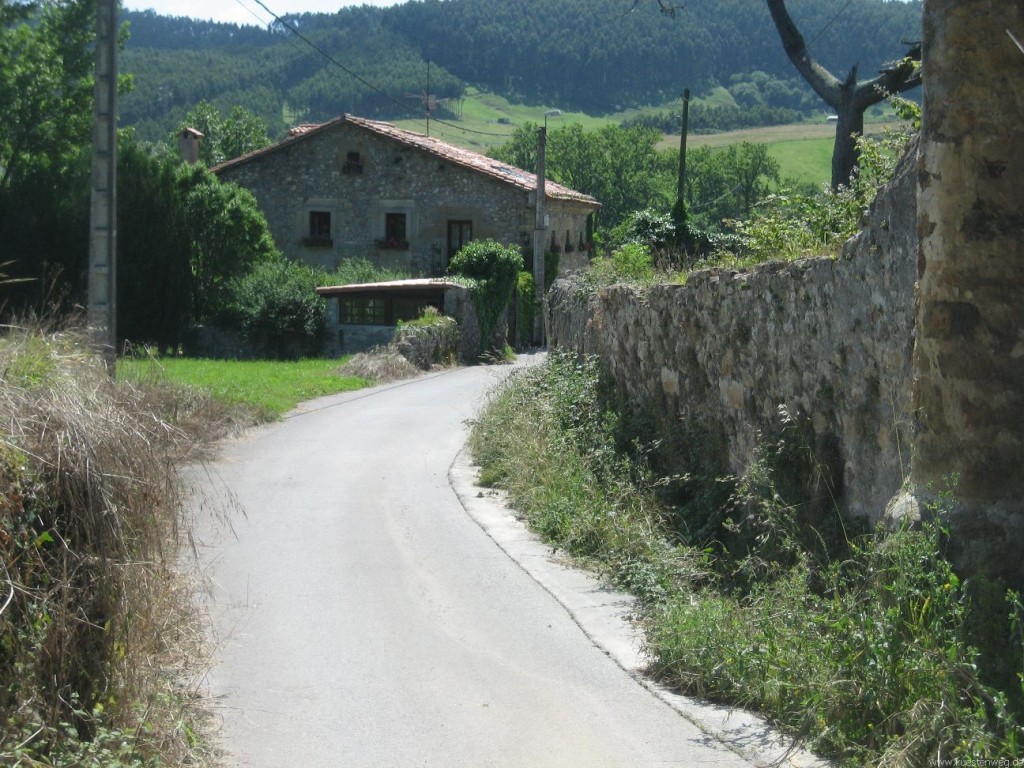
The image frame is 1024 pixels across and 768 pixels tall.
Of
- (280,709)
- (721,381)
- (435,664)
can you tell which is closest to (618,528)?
(721,381)

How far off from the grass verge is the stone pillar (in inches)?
13.5

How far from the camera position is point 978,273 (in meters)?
5.51

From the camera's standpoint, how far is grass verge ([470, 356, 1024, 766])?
15.5 feet

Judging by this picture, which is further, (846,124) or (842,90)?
(842,90)

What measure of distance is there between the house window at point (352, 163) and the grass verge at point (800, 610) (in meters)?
30.6

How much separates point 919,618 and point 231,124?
73.7 meters

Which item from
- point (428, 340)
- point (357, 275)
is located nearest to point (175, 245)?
point (357, 275)

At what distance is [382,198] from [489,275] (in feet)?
25.2

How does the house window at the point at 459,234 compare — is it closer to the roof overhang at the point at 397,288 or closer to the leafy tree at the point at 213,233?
the roof overhang at the point at 397,288

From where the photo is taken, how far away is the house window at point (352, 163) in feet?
132

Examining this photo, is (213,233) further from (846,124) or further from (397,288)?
(846,124)

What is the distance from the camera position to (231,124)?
73.8 meters

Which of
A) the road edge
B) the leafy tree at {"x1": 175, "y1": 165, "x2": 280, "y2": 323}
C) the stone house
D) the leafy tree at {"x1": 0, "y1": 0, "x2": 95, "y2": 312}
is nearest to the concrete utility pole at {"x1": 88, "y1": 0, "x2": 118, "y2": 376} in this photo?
the road edge

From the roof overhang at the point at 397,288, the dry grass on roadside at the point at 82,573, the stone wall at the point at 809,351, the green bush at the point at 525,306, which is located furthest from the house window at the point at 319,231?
the dry grass on roadside at the point at 82,573
